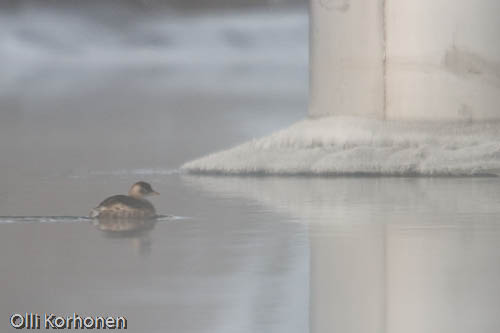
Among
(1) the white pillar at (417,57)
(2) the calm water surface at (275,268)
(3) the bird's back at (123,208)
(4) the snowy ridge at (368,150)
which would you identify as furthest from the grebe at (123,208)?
(1) the white pillar at (417,57)

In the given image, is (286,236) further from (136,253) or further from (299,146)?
(299,146)

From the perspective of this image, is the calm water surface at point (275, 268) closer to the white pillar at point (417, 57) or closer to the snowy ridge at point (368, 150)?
the snowy ridge at point (368, 150)

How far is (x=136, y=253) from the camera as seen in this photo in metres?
4.88

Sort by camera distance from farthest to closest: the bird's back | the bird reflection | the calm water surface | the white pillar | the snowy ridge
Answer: the white pillar → the snowy ridge → the bird's back → the bird reflection → the calm water surface

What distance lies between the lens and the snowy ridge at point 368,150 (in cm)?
1156

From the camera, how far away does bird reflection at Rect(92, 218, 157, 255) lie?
521 centimetres

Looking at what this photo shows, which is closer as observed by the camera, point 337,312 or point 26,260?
point 337,312

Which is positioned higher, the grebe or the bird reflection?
the grebe

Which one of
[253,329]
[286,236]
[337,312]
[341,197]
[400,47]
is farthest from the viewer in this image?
[400,47]

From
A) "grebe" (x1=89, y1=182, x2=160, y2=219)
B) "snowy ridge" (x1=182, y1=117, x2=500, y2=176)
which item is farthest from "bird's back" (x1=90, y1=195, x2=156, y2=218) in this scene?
"snowy ridge" (x1=182, y1=117, x2=500, y2=176)

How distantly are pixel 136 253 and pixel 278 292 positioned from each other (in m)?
1.25

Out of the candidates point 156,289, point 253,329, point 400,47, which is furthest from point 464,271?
point 400,47

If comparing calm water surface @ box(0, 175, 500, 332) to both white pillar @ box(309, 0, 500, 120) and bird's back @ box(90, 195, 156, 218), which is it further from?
white pillar @ box(309, 0, 500, 120)

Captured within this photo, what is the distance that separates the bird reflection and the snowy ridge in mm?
5274
